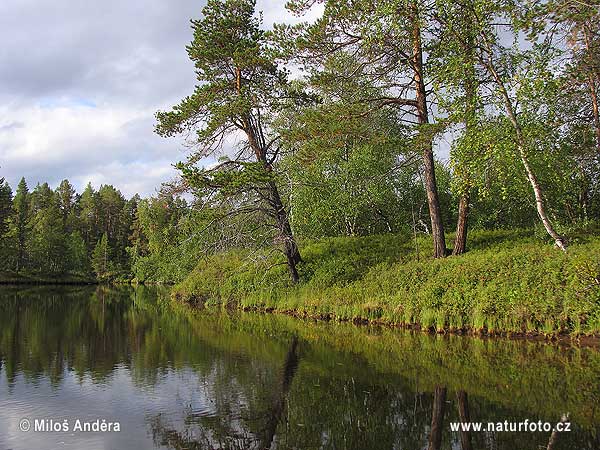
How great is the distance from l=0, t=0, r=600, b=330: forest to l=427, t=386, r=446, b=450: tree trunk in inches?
245

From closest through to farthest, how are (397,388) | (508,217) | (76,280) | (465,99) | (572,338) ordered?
1. (397,388)
2. (572,338)
3. (465,99)
4. (508,217)
5. (76,280)

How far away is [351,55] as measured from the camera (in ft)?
60.5

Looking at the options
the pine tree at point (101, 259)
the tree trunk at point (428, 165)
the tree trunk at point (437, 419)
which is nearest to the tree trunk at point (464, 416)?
the tree trunk at point (437, 419)

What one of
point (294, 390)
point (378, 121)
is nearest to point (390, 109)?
point (378, 121)

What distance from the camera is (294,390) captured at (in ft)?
30.5

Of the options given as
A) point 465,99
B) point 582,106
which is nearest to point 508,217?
point 582,106

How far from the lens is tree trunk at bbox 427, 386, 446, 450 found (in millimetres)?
6539

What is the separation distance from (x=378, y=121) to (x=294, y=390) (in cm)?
1284

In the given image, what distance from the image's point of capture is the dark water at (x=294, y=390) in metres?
6.82

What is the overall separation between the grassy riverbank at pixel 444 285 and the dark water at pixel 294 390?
1.01 meters

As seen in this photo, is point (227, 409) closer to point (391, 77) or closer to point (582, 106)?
point (391, 77)

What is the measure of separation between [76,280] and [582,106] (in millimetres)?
64032

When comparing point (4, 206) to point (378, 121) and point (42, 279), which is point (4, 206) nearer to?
point (42, 279)

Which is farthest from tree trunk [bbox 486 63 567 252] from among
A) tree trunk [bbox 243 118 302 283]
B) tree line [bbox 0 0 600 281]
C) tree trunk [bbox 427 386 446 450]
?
tree trunk [bbox 243 118 302 283]
